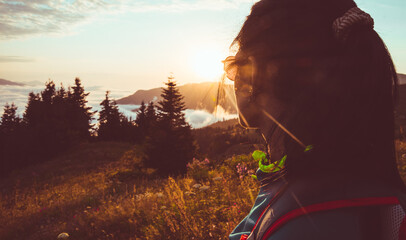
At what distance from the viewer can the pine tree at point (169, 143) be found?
15719 millimetres

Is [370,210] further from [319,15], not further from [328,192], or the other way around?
[319,15]

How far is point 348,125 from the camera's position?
865mm

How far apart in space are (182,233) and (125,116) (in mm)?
41547

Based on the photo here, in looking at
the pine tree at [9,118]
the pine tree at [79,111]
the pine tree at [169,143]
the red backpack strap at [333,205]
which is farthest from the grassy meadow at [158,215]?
the pine tree at [9,118]

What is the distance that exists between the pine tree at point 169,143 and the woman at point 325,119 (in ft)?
48.8

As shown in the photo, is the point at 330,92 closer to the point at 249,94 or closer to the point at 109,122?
the point at 249,94

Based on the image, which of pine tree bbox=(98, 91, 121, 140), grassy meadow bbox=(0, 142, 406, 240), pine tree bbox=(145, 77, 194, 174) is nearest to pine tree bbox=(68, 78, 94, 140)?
pine tree bbox=(98, 91, 121, 140)

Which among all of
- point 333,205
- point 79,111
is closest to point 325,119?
point 333,205

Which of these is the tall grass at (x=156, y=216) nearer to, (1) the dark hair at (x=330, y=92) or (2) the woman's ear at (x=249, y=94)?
(2) the woman's ear at (x=249, y=94)

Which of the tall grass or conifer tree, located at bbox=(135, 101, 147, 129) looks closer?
the tall grass

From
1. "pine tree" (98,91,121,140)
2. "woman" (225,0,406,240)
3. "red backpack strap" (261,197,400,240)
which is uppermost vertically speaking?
"woman" (225,0,406,240)

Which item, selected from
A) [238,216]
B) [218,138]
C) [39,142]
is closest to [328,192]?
[238,216]

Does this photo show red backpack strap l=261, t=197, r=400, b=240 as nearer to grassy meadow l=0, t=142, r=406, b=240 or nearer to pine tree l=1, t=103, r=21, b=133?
grassy meadow l=0, t=142, r=406, b=240

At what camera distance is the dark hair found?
33.8 inches
